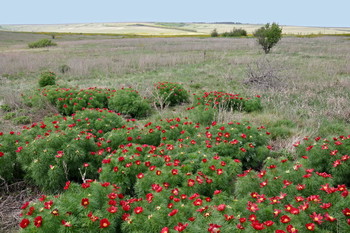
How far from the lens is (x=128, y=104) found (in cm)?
752

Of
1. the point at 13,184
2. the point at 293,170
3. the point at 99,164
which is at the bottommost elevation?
the point at 13,184

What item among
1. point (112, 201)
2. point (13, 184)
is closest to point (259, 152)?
point (112, 201)

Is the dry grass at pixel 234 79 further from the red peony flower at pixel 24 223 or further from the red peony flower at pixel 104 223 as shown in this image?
the red peony flower at pixel 24 223

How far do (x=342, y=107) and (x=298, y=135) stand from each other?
2.41 metres

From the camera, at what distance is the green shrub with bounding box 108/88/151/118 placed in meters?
7.50

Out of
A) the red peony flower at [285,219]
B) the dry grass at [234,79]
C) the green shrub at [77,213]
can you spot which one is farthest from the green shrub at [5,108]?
the red peony flower at [285,219]

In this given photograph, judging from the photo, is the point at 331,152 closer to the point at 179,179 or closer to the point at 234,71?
the point at 179,179

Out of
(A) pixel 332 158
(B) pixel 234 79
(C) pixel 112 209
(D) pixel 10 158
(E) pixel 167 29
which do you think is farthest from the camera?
(E) pixel 167 29

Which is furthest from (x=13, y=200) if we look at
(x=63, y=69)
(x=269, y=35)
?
(x=269, y=35)

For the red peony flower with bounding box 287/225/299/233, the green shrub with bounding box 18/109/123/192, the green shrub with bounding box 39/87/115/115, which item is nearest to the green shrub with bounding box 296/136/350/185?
the red peony flower with bounding box 287/225/299/233

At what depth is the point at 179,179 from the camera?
3.54m

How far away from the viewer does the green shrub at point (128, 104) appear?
750cm

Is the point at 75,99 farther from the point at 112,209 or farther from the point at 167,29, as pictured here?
the point at 167,29

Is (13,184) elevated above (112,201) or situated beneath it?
situated beneath
